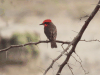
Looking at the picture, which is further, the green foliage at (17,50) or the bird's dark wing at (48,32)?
the green foliage at (17,50)

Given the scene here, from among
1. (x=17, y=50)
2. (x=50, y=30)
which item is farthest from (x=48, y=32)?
(x=17, y=50)

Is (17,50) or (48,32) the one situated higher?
(48,32)

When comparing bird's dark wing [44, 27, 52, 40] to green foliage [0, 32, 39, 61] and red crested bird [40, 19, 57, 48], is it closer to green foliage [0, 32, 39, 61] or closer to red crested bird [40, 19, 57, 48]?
red crested bird [40, 19, 57, 48]

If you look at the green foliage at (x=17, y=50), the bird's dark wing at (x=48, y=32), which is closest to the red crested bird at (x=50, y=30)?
the bird's dark wing at (x=48, y=32)

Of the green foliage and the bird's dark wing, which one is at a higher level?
the bird's dark wing

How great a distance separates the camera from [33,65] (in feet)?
21.6

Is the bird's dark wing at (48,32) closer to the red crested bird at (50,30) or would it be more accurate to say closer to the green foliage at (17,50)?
the red crested bird at (50,30)

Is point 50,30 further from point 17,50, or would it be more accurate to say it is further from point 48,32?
point 17,50

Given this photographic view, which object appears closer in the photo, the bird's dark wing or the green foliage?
the bird's dark wing

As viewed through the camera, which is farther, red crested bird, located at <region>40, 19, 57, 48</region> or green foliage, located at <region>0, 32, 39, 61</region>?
green foliage, located at <region>0, 32, 39, 61</region>

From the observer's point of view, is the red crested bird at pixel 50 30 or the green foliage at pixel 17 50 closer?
the red crested bird at pixel 50 30

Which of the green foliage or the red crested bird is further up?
the red crested bird

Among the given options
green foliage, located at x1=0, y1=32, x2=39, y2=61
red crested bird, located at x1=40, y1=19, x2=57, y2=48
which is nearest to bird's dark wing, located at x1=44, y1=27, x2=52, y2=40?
red crested bird, located at x1=40, y1=19, x2=57, y2=48

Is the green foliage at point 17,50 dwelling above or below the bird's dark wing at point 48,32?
below
